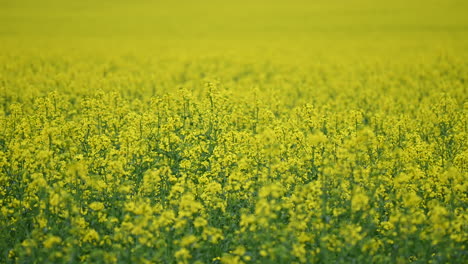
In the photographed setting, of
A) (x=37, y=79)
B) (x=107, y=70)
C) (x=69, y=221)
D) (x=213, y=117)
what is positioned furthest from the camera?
(x=107, y=70)

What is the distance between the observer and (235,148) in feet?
27.7

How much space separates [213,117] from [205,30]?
40081 millimetres

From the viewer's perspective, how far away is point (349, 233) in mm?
5832

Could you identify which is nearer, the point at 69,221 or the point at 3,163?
the point at 69,221

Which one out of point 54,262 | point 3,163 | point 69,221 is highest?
Answer: point 3,163

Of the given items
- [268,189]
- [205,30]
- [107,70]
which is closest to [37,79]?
[107,70]

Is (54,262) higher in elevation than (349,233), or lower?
lower

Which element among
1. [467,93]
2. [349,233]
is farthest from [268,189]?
[467,93]

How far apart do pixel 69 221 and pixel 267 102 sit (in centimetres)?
906

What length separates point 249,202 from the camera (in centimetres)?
764

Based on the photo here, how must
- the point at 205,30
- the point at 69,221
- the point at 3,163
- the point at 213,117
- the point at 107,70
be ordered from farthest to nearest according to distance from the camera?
the point at 205,30 → the point at 107,70 → the point at 213,117 → the point at 3,163 → the point at 69,221

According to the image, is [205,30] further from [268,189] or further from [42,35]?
[268,189]

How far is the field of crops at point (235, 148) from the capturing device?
6066 mm

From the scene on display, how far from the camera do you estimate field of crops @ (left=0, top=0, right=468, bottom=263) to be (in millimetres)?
6066
